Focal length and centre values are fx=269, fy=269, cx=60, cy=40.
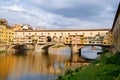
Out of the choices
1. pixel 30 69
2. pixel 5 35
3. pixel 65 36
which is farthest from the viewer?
pixel 5 35

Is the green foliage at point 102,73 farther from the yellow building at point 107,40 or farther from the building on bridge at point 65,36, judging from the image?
the building on bridge at point 65,36

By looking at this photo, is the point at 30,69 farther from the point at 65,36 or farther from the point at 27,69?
the point at 65,36

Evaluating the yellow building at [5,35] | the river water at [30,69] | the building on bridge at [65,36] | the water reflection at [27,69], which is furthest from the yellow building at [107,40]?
the yellow building at [5,35]

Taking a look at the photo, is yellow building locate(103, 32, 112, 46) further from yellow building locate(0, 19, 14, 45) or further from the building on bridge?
yellow building locate(0, 19, 14, 45)

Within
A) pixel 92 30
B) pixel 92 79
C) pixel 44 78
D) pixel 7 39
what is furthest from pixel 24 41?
pixel 92 79

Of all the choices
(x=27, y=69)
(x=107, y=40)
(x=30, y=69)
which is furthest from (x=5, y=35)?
(x=27, y=69)

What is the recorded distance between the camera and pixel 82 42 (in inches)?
2945

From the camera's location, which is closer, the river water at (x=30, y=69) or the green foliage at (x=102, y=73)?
the green foliage at (x=102, y=73)

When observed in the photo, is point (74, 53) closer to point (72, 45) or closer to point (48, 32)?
point (72, 45)

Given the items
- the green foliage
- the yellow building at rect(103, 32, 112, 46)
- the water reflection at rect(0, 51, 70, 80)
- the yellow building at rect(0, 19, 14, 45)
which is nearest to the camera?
the green foliage

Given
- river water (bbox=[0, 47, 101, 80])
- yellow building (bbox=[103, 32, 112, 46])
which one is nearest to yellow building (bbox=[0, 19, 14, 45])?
yellow building (bbox=[103, 32, 112, 46])

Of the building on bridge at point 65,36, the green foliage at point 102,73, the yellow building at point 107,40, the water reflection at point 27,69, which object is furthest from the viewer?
the building on bridge at point 65,36

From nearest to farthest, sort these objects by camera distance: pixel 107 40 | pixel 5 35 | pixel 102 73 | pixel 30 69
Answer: pixel 102 73
pixel 30 69
pixel 107 40
pixel 5 35

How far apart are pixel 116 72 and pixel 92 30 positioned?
216 feet
